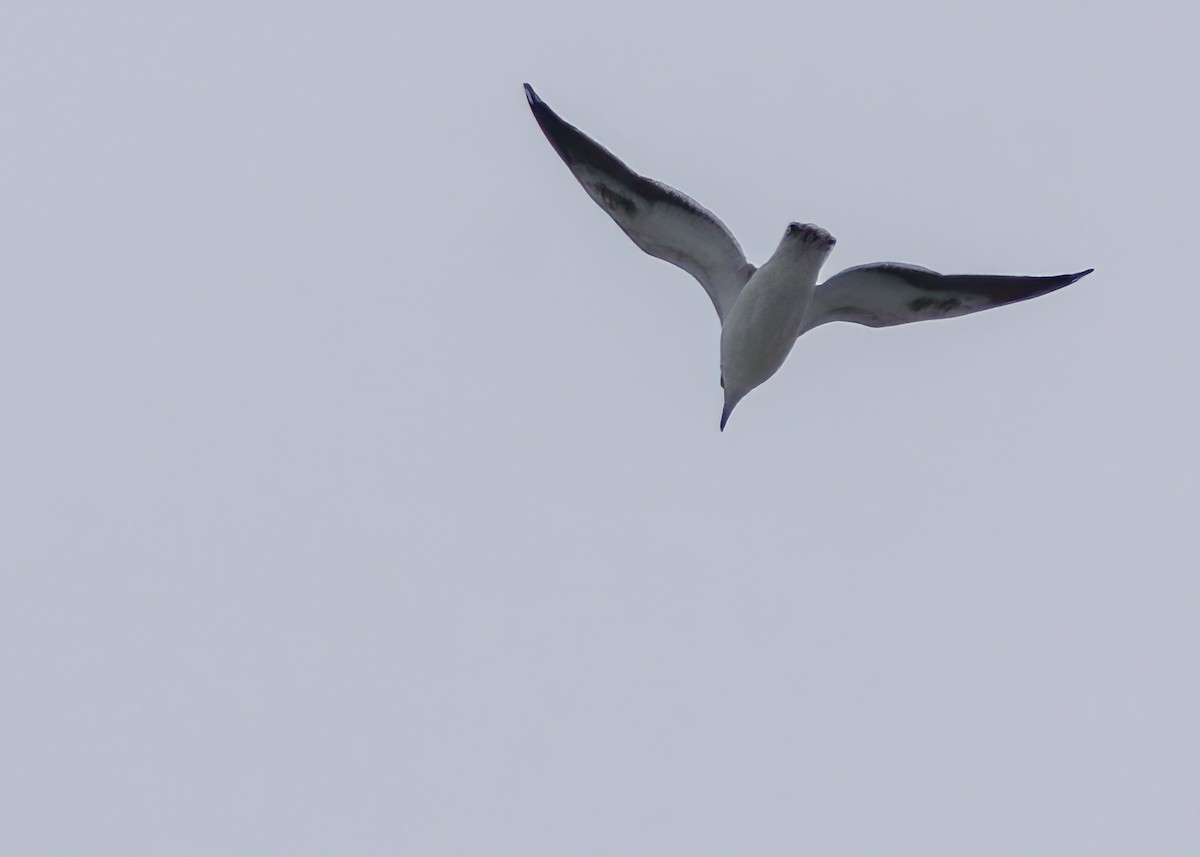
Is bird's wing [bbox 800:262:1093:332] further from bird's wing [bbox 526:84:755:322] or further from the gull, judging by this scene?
bird's wing [bbox 526:84:755:322]

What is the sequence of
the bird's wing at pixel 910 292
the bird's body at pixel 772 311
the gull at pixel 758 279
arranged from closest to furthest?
the bird's body at pixel 772 311
the gull at pixel 758 279
the bird's wing at pixel 910 292

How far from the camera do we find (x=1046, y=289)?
A: 51.2ft

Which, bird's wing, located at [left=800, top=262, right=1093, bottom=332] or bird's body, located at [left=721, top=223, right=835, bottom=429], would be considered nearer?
bird's body, located at [left=721, top=223, right=835, bottom=429]

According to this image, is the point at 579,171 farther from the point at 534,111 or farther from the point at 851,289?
the point at 851,289

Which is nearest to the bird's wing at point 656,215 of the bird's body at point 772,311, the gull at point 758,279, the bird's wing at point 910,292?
the gull at point 758,279

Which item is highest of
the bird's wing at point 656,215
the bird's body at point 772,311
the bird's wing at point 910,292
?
the bird's wing at point 910,292

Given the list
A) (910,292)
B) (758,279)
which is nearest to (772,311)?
(758,279)

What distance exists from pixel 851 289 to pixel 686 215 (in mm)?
1783

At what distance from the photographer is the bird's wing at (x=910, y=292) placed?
1519cm

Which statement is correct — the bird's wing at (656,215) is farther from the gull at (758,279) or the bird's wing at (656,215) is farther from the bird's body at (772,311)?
the bird's body at (772,311)

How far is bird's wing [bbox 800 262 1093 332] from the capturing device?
49.8 ft

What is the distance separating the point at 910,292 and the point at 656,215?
2592 millimetres

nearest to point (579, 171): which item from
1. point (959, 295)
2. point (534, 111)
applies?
point (534, 111)

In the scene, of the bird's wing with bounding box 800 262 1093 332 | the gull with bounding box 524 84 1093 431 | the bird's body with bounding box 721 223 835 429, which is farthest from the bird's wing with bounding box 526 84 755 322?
the bird's wing with bounding box 800 262 1093 332
